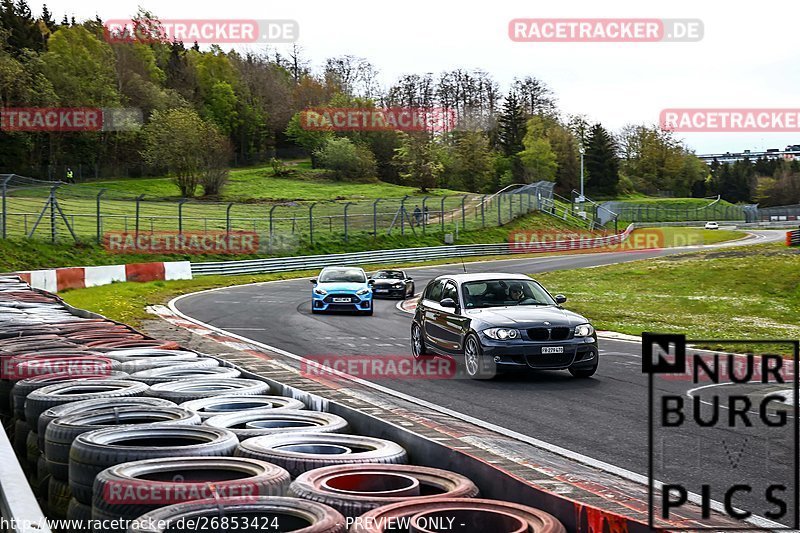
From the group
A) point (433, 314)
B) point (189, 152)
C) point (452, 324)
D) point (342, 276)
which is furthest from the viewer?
point (189, 152)

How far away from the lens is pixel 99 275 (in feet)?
113

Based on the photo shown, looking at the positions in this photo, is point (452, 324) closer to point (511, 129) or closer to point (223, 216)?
point (223, 216)

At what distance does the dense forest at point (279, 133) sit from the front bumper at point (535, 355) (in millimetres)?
68063

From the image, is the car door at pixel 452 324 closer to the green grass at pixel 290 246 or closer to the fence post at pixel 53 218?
the green grass at pixel 290 246

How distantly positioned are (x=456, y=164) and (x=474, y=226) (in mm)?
46770

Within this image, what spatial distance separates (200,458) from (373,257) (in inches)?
1903

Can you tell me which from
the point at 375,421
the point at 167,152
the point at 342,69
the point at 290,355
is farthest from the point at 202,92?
the point at 375,421

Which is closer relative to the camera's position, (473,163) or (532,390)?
(532,390)

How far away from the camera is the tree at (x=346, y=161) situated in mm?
103438

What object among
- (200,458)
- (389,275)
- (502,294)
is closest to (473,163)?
(389,275)

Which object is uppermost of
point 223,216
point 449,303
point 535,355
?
point 223,216

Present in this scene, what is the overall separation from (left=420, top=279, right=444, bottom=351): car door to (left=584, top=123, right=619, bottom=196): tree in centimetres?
10705

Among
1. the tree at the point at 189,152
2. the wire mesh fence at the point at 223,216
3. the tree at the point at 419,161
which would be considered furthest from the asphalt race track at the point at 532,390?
the tree at the point at 419,161

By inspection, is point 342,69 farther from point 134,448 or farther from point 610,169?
point 134,448
